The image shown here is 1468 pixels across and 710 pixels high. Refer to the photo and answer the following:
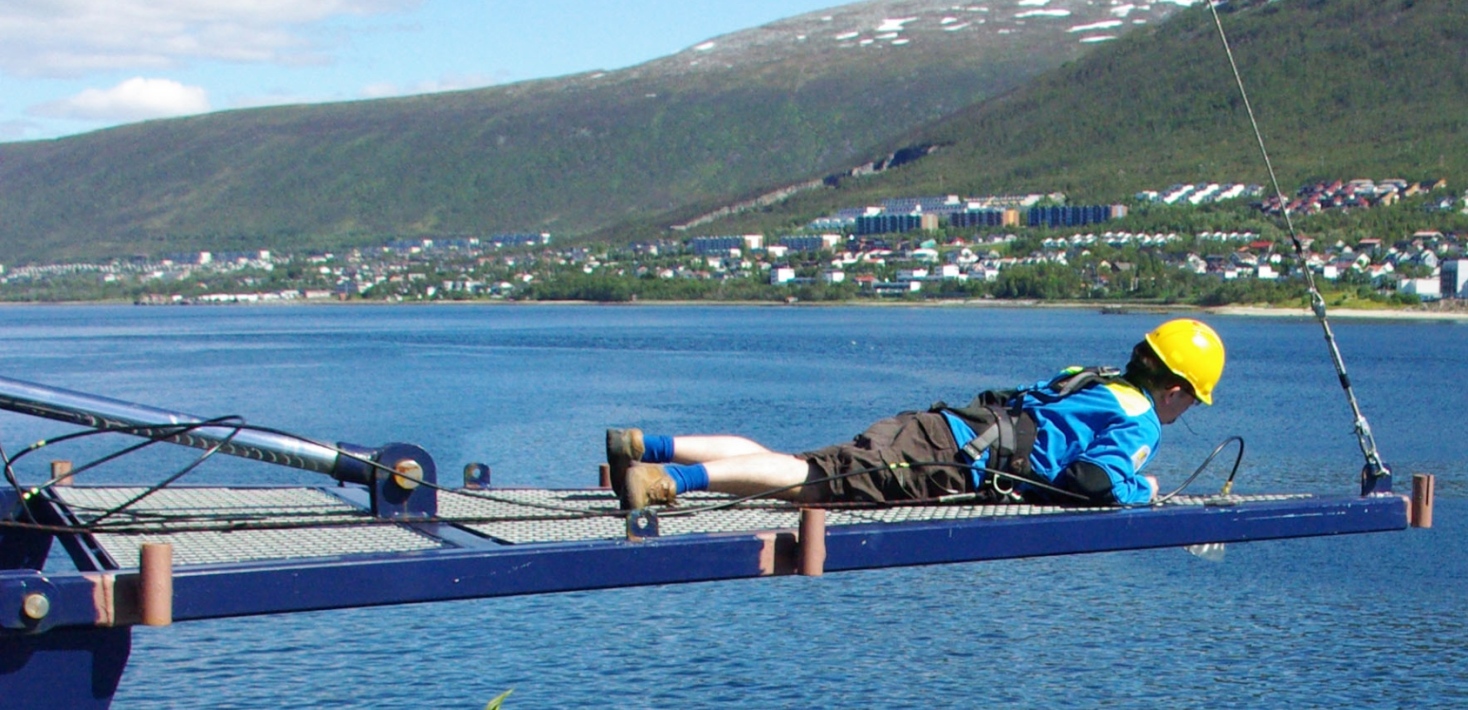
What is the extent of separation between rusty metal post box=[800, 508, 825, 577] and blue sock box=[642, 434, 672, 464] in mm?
1419

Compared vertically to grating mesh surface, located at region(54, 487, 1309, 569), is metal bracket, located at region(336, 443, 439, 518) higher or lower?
higher

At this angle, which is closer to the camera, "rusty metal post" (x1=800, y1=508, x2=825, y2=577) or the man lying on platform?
"rusty metal post" (x1=800, y1=508, x2=825, y2=577)

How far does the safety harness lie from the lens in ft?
25.0

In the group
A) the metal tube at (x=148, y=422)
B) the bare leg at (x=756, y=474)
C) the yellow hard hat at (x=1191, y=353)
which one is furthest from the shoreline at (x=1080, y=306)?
the metal tube at (x=148, y=422)

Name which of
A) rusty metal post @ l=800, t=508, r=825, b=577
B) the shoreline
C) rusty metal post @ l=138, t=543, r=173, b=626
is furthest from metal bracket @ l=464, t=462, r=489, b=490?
the shoreline

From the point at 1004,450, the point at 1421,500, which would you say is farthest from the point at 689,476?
the point at 1421,500

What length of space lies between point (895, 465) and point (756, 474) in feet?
1.96

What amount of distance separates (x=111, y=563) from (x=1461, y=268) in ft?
427

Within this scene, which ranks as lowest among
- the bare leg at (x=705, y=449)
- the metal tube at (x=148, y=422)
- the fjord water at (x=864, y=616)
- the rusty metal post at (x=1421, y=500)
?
the fjord water at (x=864, y=616)

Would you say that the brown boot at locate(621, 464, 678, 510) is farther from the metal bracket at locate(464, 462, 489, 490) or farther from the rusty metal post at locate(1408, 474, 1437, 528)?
the rusty metal post at locate(1408, 474, 1437, 528)

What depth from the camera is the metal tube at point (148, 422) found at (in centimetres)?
686

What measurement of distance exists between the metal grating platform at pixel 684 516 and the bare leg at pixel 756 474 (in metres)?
0.11

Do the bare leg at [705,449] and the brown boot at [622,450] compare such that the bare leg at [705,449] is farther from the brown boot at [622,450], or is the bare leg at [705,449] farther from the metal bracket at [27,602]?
the metal bracket at [27,602]

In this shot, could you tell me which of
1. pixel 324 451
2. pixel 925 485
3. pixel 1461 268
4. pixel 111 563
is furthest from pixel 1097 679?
pixel 1461 268
